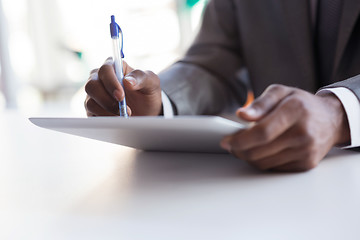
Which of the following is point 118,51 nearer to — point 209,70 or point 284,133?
point 284,133

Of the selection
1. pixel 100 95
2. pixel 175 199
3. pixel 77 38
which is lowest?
pixel 175 199

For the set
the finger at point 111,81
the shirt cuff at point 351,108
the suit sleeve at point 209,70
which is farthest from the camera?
the suit sleeve at point 209,70

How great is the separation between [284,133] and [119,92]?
31cm

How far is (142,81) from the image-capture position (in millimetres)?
746

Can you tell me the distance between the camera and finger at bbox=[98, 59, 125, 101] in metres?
0.67

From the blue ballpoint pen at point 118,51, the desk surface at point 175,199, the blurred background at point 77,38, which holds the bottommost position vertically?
the desk surface at point 175,199

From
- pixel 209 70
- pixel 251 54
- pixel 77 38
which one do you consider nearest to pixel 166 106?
pixel 209 70

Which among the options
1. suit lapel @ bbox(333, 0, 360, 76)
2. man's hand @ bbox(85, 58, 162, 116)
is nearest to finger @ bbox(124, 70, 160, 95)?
man's hand @ bbox(85, 58, 162, 116)

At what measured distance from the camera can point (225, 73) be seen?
47.9 inches

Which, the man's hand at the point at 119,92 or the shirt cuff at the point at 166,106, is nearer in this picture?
the man's hand at the point at 119,92

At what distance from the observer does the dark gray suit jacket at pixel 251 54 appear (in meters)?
0.91

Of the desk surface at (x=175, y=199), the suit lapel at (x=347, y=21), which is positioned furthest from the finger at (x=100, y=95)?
the suit lapel at (x=347, y=21)

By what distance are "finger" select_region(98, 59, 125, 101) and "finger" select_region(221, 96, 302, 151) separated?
0.27 m

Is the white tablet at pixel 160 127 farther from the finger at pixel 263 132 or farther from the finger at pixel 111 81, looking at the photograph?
the finger at pixel 111 81
